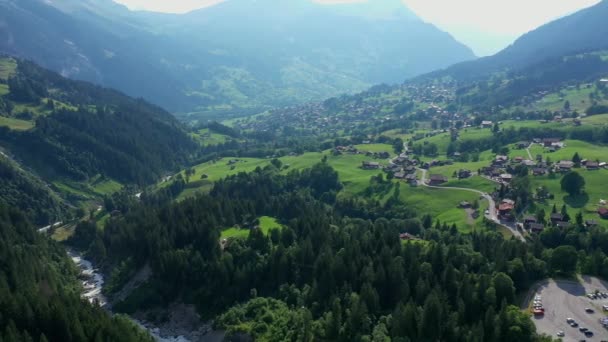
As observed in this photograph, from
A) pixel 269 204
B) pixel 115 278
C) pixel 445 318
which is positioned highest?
pixel 445 318

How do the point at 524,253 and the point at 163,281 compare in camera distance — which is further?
the point at 163,281

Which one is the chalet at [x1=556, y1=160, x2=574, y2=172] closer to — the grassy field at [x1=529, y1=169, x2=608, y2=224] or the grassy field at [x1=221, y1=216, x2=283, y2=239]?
the grassy field at [x1=529, y1=169, x2=608, y2=224]

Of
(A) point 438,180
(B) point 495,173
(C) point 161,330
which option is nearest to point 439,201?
(A) point 438,180

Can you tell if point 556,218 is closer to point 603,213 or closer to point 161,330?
point 603,213

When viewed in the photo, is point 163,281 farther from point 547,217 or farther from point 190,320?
point 547,217

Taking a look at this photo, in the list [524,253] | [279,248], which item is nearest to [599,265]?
[524,253]

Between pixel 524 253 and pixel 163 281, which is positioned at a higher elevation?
pixel 524 253

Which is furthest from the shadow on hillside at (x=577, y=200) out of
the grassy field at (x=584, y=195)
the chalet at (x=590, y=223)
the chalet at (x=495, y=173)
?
the chalet at (x=495, y=173)
